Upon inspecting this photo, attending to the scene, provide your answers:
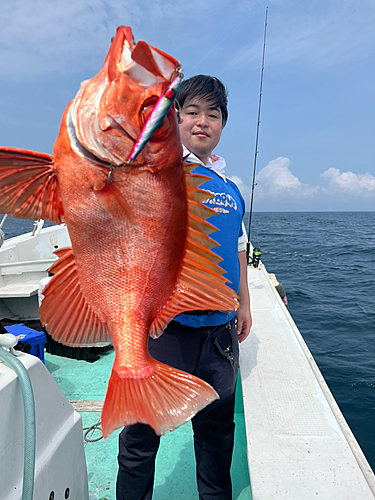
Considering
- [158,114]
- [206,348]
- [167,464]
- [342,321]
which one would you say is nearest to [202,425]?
[206,348]

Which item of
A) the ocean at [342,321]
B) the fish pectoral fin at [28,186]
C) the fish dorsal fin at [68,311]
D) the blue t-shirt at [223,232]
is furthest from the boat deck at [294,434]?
the ocean at [342,321]

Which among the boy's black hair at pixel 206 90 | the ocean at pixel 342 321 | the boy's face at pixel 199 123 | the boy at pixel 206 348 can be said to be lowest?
the ocean at pixel 342 321

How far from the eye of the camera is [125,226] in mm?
1074

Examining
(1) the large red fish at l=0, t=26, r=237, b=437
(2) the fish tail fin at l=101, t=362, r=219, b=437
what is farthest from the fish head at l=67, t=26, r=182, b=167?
(2) the fish tail fin at l=101, t=362, r=219, b=437

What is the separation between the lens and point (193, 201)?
1.19 meters

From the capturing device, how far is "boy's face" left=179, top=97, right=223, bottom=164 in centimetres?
185

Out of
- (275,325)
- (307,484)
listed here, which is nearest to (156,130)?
(307,484)

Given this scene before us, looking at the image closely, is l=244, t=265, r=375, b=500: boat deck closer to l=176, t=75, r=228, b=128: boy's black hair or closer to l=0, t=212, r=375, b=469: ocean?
Result: l=176, t=75, r=228, b=128: boy's black hair

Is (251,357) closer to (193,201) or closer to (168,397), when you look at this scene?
(168,397)

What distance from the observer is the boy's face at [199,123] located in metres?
1.85

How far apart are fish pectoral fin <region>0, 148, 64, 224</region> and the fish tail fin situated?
2.01ft

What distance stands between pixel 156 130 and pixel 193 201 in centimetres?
30

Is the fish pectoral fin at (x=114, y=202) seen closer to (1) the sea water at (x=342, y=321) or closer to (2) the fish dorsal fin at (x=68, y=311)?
(2) the fish dorsal fin at (x=68, y=311)

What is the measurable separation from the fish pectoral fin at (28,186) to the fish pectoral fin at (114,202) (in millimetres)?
187
